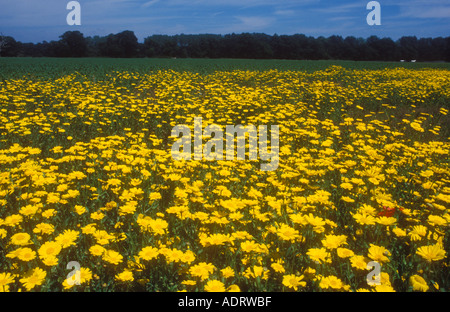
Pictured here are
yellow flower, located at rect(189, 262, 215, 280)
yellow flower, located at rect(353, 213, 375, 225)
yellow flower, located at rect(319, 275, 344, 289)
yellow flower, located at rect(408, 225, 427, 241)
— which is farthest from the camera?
yellow flower, located at rect(353, 213, 375, 225)

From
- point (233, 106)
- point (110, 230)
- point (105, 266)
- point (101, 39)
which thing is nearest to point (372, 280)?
point (105, 266)

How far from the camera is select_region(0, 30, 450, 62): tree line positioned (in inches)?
1791

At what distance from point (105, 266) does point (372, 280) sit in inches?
78.0

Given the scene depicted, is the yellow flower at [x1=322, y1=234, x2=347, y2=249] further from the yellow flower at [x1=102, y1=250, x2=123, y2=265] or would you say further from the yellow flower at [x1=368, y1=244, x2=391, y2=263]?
the yellow flower at [x1=102, y1=250, x2=123, y2=265]

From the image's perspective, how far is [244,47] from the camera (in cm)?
6450

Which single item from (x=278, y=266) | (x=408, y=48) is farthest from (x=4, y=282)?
(x=408, y=48)

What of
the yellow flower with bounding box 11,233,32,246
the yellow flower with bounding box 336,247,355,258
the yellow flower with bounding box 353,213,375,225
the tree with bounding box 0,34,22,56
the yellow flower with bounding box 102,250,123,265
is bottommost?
the yellow flower with bounding box 102,250,123,265

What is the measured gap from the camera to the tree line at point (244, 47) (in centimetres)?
4550

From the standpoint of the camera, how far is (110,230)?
2.64 meters

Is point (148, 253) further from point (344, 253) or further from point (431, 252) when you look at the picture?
point (431, 252)

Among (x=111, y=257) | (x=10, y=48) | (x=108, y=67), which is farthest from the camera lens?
(x=10, y=48)

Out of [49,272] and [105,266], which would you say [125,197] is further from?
[49,272]

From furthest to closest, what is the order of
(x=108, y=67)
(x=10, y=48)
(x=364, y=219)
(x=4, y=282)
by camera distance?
(x=10, y=48) < (x=108, y=67) < (x=364, y=219) < (x=4, y=282)

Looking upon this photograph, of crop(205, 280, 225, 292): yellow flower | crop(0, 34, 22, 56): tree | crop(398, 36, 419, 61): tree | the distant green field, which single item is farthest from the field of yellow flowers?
crop(0, 34, 22, 56): tree
